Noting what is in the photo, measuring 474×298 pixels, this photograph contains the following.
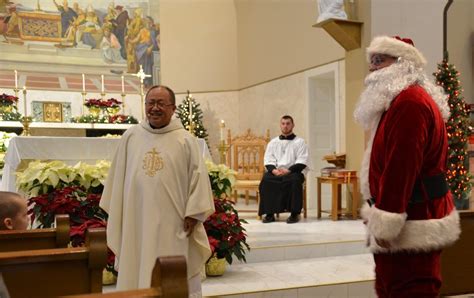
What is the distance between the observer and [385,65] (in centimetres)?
240

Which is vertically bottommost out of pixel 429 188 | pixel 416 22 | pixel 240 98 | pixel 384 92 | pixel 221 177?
pixel 221 177

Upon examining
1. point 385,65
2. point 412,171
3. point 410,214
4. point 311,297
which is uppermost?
point 385,65

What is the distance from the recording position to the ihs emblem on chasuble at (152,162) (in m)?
3.18

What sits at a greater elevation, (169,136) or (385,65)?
(385,65)

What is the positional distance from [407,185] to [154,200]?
163cm

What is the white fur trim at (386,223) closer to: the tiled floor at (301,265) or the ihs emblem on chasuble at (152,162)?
the ihs emblem on chasuble at (152,162)

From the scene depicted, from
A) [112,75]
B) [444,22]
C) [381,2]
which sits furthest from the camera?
[112,75]

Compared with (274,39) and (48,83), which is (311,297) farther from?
(48,83)

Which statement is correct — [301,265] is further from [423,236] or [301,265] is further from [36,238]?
[36,238]

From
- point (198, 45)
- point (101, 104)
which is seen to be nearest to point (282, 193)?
point (101, 104)

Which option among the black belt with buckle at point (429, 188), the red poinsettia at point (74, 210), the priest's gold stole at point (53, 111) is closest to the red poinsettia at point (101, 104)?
the priest's gold stole at point (53, 111)

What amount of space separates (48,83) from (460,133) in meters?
7.69

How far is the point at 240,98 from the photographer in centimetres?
1160

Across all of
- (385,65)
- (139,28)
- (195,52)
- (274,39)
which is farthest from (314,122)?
(385,65)
